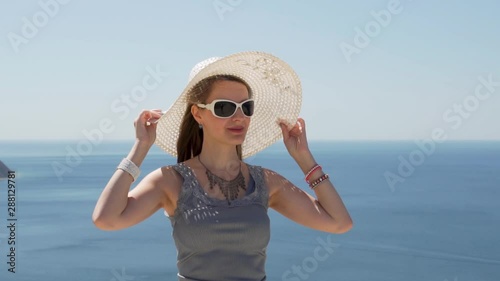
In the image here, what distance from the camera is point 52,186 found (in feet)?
167

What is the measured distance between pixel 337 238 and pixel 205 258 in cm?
2920

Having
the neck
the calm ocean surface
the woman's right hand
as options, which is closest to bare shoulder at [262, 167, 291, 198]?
the neck

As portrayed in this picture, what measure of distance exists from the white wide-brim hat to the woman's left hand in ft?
0.07

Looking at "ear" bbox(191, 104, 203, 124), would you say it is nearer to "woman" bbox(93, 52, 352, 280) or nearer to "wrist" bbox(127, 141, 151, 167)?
"woman" bbox(93, 52, 352, 280)

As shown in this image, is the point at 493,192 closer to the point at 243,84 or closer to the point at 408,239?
the point at 408,239

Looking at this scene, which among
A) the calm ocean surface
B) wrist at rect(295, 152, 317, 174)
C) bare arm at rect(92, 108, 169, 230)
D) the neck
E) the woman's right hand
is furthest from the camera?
the calm ocean surface

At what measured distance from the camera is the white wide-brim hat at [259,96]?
2.04m

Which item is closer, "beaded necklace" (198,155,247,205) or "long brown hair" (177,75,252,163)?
"beaded necklace" (198,155,247,205)

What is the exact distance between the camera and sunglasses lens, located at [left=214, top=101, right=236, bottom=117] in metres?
1.95

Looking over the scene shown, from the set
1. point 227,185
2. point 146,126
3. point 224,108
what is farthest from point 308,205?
point 146,126

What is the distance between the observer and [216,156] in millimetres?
2014

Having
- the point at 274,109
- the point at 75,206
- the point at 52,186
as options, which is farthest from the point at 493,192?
the point at 274,109

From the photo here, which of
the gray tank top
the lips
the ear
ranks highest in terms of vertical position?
the ear

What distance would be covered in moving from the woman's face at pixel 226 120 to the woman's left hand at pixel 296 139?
0.22m
